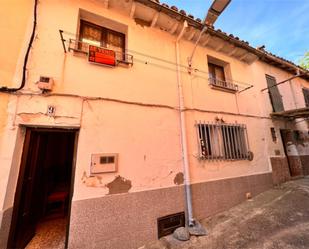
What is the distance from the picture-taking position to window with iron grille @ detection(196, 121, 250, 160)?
4.09 m

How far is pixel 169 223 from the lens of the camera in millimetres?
3225

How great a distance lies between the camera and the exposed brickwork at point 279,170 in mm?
5320

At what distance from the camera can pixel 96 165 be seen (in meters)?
2.80

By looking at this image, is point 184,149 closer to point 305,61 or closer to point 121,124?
point 121,124

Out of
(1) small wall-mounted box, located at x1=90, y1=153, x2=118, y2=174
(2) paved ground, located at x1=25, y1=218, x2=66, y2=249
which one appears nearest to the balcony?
(1) small wall-mounted box, located at x1=90, y1=153, x2=118, y2=174

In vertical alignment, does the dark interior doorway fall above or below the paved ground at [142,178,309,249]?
above

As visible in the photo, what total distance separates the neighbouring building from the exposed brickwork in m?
0.07

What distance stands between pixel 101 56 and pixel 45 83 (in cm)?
124

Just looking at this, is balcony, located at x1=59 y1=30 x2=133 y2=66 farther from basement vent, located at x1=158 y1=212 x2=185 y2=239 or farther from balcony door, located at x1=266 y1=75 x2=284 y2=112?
→ balcony door, located at x1=266 y1=75 x2=284 y2=112

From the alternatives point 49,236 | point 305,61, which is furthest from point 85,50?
point 305,61

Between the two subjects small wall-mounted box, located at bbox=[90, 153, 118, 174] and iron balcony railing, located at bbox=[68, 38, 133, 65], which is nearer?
small wall-mounted box, located at bbox=[90, 153, 118, 174]

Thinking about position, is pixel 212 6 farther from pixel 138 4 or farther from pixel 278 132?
pixel 278 132

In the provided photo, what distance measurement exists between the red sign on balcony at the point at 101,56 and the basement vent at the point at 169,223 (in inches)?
140

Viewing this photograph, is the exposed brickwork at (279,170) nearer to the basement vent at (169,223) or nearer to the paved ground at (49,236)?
the basement vent at (169,223)
